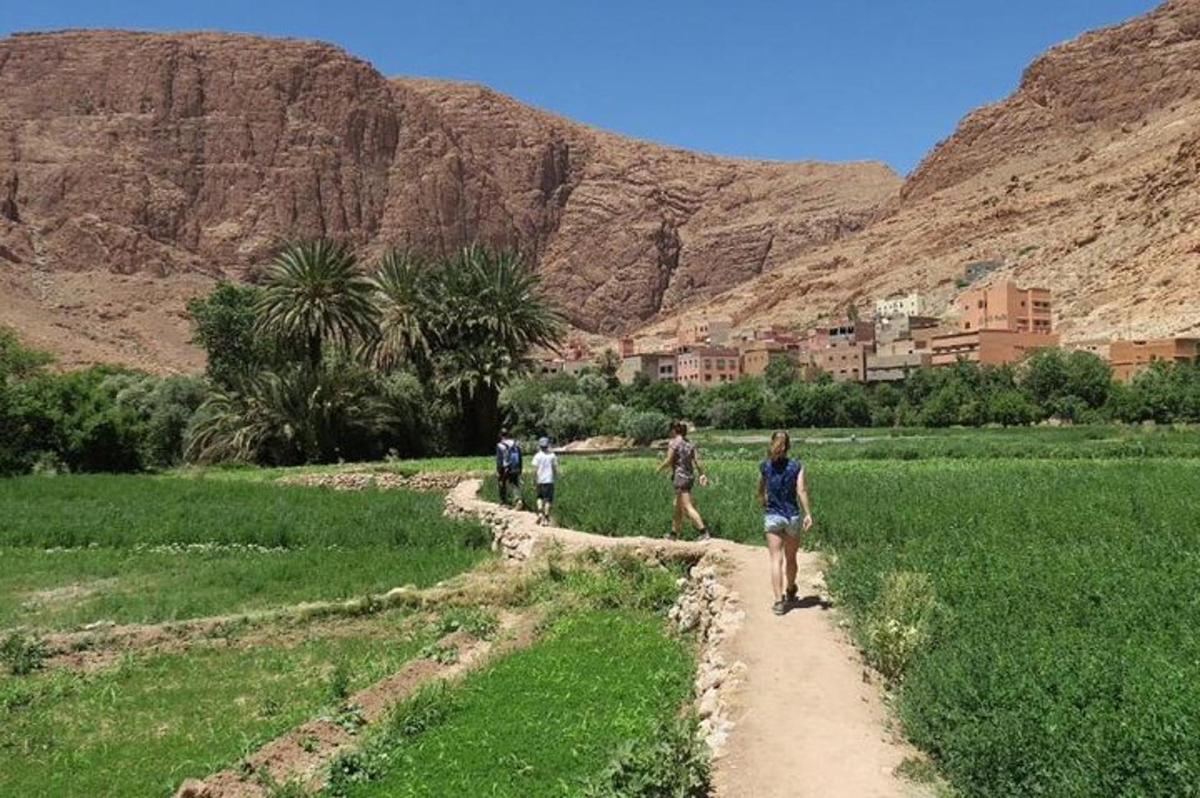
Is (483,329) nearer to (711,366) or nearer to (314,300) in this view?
(314,300)

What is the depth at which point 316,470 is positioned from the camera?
1460 inches

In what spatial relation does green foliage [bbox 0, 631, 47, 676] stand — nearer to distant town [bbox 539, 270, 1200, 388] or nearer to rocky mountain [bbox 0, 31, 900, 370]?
distant town [bbox 539, 270, 1200, 388]

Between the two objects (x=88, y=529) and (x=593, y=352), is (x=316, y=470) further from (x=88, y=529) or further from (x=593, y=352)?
(x=593, y=352)

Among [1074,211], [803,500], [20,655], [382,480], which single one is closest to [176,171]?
[1074,211]

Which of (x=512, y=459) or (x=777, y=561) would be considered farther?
(x=512, y=459)

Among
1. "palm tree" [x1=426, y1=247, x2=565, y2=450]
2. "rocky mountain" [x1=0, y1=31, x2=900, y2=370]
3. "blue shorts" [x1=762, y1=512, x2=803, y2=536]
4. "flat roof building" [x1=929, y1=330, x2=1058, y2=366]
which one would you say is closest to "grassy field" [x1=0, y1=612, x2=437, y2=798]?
"blue shorts" [x1=762, y1=512, x2=803, y2=536]

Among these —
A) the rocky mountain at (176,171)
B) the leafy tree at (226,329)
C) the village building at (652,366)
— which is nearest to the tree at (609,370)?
the village building at (652,366)

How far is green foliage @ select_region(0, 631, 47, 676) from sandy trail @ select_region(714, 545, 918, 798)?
8.73 m

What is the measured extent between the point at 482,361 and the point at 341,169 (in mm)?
152957

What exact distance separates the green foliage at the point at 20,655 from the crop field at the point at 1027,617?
9.90 meters

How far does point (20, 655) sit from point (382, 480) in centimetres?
2189

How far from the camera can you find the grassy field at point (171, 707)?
29.6 feet

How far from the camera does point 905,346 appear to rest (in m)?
111

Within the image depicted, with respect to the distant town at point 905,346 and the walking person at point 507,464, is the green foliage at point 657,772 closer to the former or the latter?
the walking person at point 507,464
